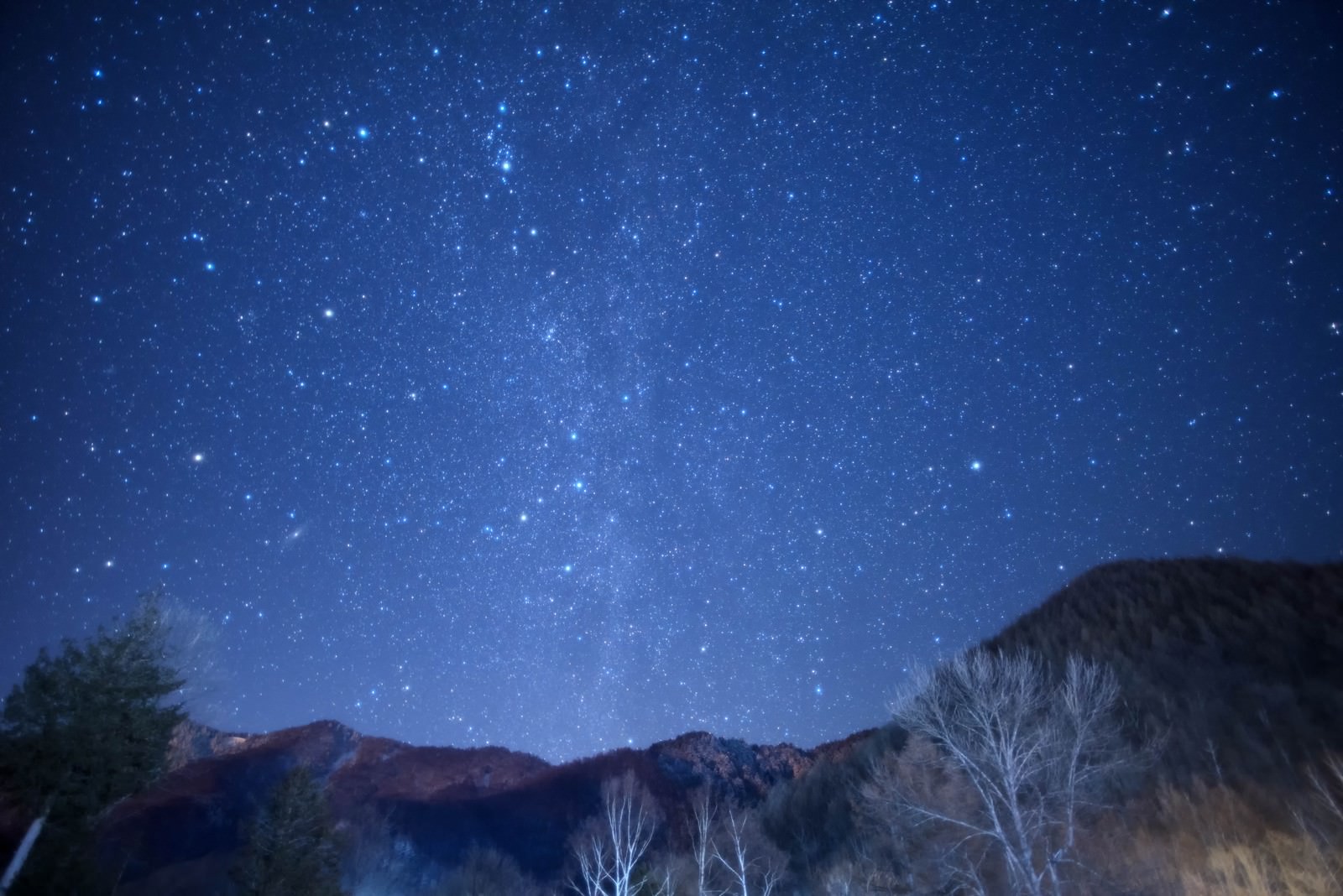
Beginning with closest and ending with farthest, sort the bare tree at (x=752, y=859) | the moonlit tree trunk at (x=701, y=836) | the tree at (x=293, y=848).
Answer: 1. the tree at (x=293, y=848)
2. the moonlit tree trunk at (x=701, y=836)
3. the bare tree at (x=752, y=859)

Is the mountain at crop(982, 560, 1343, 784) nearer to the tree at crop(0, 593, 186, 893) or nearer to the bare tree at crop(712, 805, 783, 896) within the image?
the bare tree at crop(712, 805, 783, 896)

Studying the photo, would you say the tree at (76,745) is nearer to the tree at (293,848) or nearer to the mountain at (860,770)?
the tree at (293,848)

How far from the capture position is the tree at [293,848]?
68.4 feet

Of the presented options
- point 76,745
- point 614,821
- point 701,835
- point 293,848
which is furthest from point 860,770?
point 76,745

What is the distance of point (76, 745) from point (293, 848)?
8158mm

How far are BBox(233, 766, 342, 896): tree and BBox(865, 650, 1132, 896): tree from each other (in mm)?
20812

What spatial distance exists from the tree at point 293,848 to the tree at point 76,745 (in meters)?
4.53

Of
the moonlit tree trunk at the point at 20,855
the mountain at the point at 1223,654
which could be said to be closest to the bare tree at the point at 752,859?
the mountain at the point at 1223,654

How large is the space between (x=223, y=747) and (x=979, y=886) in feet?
191

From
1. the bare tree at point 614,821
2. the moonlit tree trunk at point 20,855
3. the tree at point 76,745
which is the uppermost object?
the tree at point 76,745

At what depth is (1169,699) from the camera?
2381 cm

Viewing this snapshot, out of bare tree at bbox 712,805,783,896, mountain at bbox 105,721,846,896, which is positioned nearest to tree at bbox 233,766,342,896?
mountain at bbox 105,721,846,896

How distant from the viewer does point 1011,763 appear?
1614cm

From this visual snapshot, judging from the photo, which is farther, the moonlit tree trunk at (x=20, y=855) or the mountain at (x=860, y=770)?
the mountain at (x=860, y=770)
